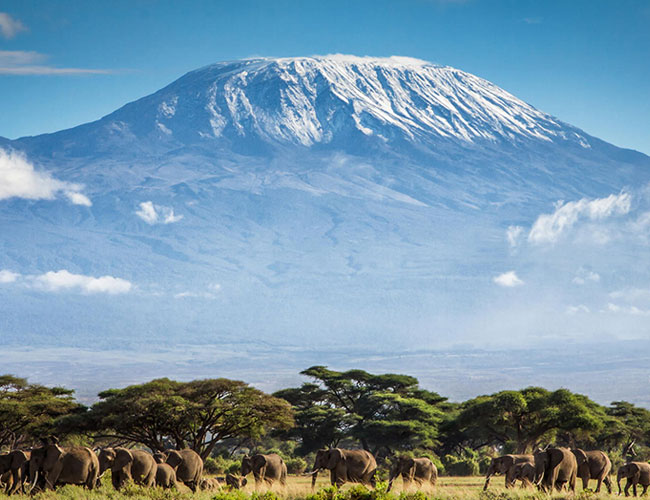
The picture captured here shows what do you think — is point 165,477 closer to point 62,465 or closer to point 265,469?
point 62,465

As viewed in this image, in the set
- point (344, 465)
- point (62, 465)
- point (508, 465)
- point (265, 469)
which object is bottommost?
point (265, 469)

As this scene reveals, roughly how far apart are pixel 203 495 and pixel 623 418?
43358 millimetres

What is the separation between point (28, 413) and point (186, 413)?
8.25 metres

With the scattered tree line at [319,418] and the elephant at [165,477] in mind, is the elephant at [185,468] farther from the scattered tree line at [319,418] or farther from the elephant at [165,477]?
the scattered tree line at [319,418]

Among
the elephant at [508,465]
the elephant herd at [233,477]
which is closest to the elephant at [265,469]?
the elephant herd at [233,477]

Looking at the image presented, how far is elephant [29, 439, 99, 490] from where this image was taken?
76.2 ft

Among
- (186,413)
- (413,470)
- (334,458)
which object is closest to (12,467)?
(334,458)

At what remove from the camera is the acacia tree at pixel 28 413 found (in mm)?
43531

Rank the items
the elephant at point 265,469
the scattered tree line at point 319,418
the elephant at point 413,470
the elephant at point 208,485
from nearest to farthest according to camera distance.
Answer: the elephant at point 208,485, the elephant at point 413,470, the elephant at point 265,469, the scattered tree line at point 319,418

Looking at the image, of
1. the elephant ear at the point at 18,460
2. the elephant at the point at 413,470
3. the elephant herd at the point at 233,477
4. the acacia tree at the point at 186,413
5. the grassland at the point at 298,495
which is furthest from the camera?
the acacia tree at the point at 186,413

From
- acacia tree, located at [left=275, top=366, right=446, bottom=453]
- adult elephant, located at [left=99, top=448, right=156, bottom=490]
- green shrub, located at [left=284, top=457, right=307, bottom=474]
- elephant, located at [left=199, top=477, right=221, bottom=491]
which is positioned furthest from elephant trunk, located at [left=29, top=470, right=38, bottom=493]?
acacia tree, located at [left=275, top=366, right=446, bottom=453]

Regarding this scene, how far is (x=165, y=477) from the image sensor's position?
26141mm

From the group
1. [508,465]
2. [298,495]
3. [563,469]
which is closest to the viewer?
[298,495]

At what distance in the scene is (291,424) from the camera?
4534 cm
